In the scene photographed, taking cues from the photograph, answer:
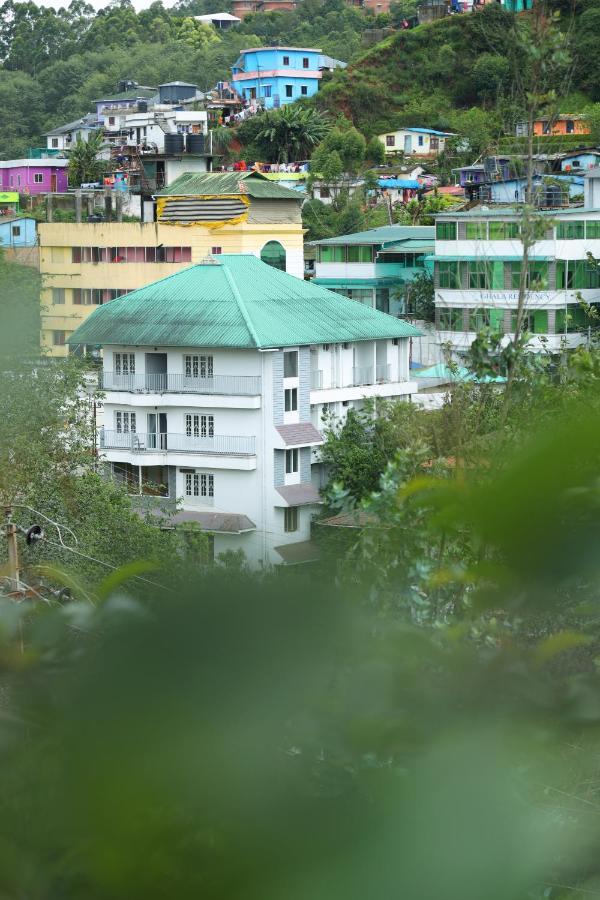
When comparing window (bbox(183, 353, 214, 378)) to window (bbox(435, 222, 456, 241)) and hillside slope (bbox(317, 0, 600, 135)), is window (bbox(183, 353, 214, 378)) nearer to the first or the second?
window (bbox(435, 222, 456, 241))

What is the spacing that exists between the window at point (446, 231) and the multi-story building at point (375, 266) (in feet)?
10.2

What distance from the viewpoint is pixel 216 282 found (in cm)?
1324

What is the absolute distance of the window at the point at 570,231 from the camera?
14.7 metres

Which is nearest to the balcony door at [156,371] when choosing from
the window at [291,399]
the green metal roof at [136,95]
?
the window at [291,399]

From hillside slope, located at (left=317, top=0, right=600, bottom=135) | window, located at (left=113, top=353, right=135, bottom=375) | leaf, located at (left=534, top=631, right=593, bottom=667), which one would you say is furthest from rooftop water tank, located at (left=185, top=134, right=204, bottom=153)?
leaf, located at (left=534, top=631, right=593, bottom=667)

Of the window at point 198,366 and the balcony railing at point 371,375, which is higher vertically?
the window at point 198,366

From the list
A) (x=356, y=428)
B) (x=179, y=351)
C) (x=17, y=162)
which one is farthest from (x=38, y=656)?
(x=17, y=162)

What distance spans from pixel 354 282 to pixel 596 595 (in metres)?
19.2

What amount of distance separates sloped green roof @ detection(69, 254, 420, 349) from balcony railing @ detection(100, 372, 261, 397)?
1.26 ft

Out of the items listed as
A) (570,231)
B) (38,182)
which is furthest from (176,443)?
(38,182)

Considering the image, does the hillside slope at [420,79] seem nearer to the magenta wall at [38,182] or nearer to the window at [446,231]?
the magenta wall at [38,182]

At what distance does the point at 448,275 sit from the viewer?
1588 centimetres

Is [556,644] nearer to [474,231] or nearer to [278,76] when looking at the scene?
[474,231]

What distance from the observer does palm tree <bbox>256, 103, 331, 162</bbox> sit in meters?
33.3
